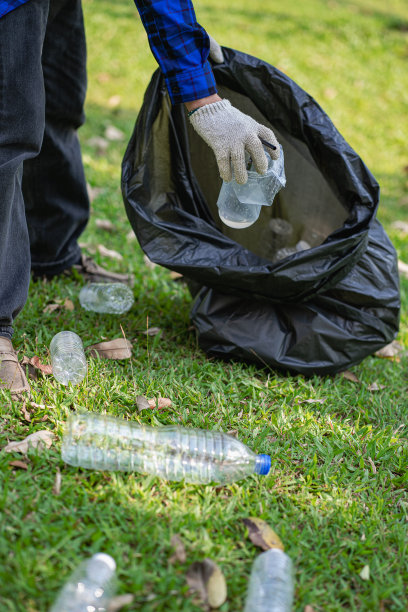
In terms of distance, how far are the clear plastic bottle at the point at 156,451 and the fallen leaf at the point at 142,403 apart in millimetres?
141

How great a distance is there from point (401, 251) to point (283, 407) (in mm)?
2181

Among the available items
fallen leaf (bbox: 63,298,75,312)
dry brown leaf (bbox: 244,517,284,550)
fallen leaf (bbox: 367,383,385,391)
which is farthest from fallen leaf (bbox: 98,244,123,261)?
Result: dry brown leaf (bbox: 244,517,284,550)

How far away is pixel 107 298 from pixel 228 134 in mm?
1089

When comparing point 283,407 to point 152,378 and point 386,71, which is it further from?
point 386,71

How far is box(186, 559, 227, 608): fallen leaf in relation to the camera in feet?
4.30

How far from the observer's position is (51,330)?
90.6 inches

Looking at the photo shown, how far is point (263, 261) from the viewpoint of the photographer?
93.7 inches

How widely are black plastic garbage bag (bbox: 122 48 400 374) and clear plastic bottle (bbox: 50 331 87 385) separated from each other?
1.48ft

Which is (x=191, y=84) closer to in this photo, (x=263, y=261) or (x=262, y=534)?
(x=263, y=261)

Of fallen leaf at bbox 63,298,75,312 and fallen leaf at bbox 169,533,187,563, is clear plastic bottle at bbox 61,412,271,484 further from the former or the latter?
fallen leaf at bbox 63,298,75,312

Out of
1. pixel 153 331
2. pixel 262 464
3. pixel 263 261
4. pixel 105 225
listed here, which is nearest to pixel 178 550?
pixel 262 464

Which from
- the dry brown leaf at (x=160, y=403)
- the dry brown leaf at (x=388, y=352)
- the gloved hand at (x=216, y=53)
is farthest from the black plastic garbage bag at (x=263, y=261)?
the dry brown leaf at (x=160, y=403)

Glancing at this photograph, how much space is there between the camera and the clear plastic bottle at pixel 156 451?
1592mm

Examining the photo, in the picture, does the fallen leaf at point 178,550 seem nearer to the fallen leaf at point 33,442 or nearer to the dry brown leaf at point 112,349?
the fallen leaf at point 33,442
